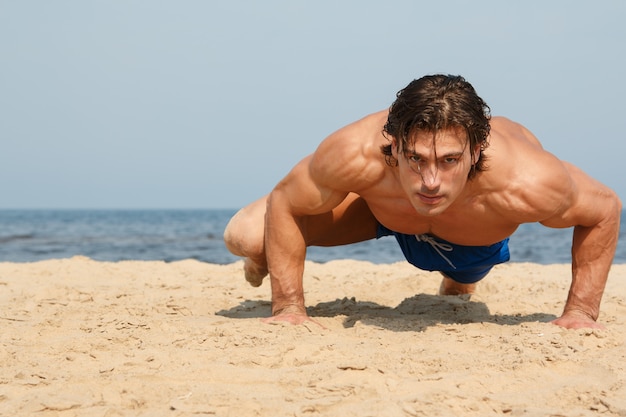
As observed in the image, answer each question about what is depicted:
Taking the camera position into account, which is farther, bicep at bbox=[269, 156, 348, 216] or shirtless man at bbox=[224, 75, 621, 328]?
bicep at bbox=[269, 156, 348, 216]

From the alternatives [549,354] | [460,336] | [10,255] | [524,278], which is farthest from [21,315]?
[10,255]

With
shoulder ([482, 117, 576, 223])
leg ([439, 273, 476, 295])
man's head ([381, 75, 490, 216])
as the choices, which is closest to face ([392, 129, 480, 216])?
man's head ([381, 75, 490, 216])

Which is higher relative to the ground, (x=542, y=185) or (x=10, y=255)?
(x=542, y=185)

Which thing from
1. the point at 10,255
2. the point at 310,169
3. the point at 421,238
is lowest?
the point at 10,255

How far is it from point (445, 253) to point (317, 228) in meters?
0.72

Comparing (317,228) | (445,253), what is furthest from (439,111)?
(317,228)

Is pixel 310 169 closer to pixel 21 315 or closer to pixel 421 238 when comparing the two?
pixel 421 238

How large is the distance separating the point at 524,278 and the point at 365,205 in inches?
109

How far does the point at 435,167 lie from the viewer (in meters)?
2.93

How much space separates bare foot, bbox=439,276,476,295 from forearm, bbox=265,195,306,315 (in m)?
1.67

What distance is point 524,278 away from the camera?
6289 mm

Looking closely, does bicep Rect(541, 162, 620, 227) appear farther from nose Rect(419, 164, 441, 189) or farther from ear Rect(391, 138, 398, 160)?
ear Rect(391, 138, 398, 160)

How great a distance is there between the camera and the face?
2.90 meters

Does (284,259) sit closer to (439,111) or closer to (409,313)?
(409,313)
